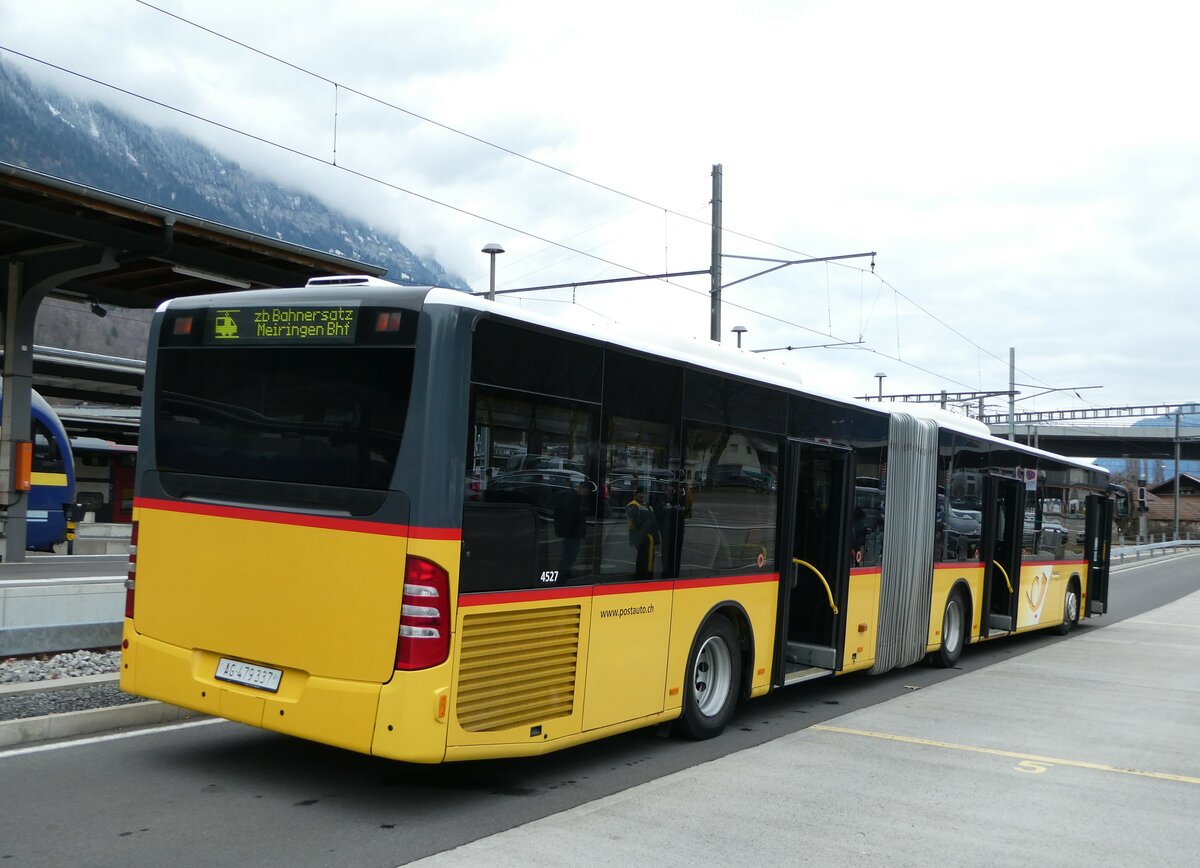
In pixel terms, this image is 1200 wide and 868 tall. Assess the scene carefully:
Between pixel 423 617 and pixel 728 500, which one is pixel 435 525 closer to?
pixel 423 617

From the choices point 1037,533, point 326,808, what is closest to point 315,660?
point 326,808

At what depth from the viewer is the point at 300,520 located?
244 inches

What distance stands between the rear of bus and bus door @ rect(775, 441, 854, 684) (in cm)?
511

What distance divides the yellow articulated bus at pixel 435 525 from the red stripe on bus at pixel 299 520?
0.01m

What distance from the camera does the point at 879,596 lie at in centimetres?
1123

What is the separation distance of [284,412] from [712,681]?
402 centimetres

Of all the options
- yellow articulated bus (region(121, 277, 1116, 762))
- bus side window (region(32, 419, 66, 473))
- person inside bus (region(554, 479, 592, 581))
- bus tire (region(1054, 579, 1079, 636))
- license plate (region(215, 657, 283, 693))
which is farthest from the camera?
bus side window (region(32, 419, 66, 473))

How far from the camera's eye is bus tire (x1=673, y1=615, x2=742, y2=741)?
8219 mm

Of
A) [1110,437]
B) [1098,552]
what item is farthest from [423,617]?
[1110,437]

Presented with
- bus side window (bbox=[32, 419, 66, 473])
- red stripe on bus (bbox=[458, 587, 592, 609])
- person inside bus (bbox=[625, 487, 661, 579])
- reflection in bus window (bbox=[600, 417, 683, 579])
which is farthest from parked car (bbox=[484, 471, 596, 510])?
bus side window (bbox=[32, 419, 66, 473])

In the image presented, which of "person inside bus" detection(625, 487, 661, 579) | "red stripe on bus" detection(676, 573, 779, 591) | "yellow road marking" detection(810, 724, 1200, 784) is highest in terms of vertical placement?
"person inside bus" detection(625, 487, 661, 579)

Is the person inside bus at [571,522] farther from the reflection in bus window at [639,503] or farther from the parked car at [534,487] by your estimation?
the reflection in bus window at [639,503]

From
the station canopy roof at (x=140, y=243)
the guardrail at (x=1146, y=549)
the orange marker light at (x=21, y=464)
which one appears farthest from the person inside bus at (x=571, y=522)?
the guardrail at (x=1146, y=549)

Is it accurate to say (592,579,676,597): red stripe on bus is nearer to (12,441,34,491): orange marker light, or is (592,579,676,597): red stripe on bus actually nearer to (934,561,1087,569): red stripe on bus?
(934,561,1087,569): red stripe on bus
